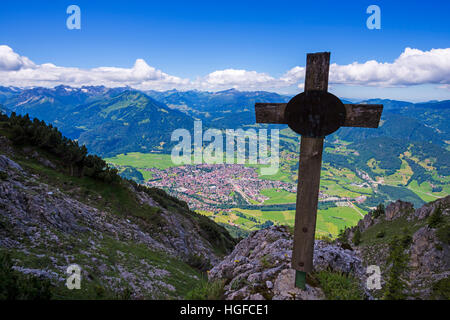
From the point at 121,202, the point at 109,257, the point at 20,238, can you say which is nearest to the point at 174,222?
the point at 121,202

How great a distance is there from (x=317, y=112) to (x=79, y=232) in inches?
582

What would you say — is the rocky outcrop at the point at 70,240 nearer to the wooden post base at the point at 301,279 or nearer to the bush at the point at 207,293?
the bush at the point at 207,293

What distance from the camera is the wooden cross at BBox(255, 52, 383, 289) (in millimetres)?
4770

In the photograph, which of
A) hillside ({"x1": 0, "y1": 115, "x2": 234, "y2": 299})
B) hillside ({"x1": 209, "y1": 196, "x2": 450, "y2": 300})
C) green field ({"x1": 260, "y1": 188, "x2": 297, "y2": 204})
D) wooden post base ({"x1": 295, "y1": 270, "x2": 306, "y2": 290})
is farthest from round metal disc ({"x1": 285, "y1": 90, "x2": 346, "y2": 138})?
green field ({"x1": 260, "y1": 188, "x2": 297, "y2": 204})

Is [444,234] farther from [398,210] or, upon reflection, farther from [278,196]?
[278,196]

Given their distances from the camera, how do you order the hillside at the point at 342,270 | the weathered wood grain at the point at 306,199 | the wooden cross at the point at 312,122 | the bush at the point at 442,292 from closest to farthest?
1. the wooden cross at the point at 312,122
2. the weathered wood grain at the point at 306,199
3. the hillside at the point at 342,270
4. the bush at the point at 442,292

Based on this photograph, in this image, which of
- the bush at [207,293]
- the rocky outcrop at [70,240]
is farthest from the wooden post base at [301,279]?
the rocky outcrop at [70,240]

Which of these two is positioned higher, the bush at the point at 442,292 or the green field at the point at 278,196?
the bush at the point at 442,292

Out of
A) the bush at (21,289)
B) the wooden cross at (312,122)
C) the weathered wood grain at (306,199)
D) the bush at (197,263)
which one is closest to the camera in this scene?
the bush at (21,289)

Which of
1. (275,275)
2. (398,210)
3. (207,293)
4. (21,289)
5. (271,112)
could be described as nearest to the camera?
(21,289)

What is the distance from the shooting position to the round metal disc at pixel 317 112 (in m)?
4.77

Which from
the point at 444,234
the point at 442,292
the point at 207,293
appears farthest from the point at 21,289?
the point at 444,234

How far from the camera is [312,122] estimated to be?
489cm
